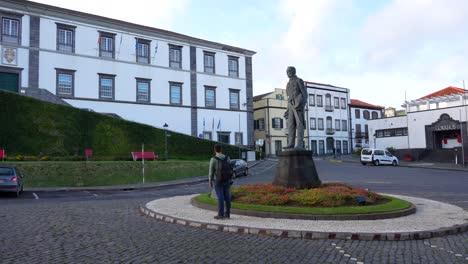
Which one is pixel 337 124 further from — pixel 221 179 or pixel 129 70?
pixel 221 179

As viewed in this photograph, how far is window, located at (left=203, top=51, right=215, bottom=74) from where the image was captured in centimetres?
4619

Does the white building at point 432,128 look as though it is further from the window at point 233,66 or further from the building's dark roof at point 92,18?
the building's dark roof at point 92,18

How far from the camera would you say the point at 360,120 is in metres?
69.9

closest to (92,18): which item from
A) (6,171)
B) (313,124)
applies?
(6,171)

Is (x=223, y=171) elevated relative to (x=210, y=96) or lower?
lower

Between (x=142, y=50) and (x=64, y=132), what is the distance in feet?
50.7

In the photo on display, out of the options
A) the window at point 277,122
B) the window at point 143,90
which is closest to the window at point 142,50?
the window at point 143,90

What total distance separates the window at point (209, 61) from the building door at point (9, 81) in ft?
66.4

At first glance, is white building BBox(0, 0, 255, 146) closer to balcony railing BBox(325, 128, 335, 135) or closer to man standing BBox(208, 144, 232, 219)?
balcony railing BBox(325, 128, 335, 135)

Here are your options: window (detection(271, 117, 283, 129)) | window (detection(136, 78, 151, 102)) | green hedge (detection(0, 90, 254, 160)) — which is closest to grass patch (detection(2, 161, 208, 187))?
green hedge (detection(0, 90, 254, 160))

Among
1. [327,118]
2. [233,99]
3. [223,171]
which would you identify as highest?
[233,99]

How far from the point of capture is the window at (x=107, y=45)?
38.8 meters

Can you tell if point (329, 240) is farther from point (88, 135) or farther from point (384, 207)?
point (88, 135)

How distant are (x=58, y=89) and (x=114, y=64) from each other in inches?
244
